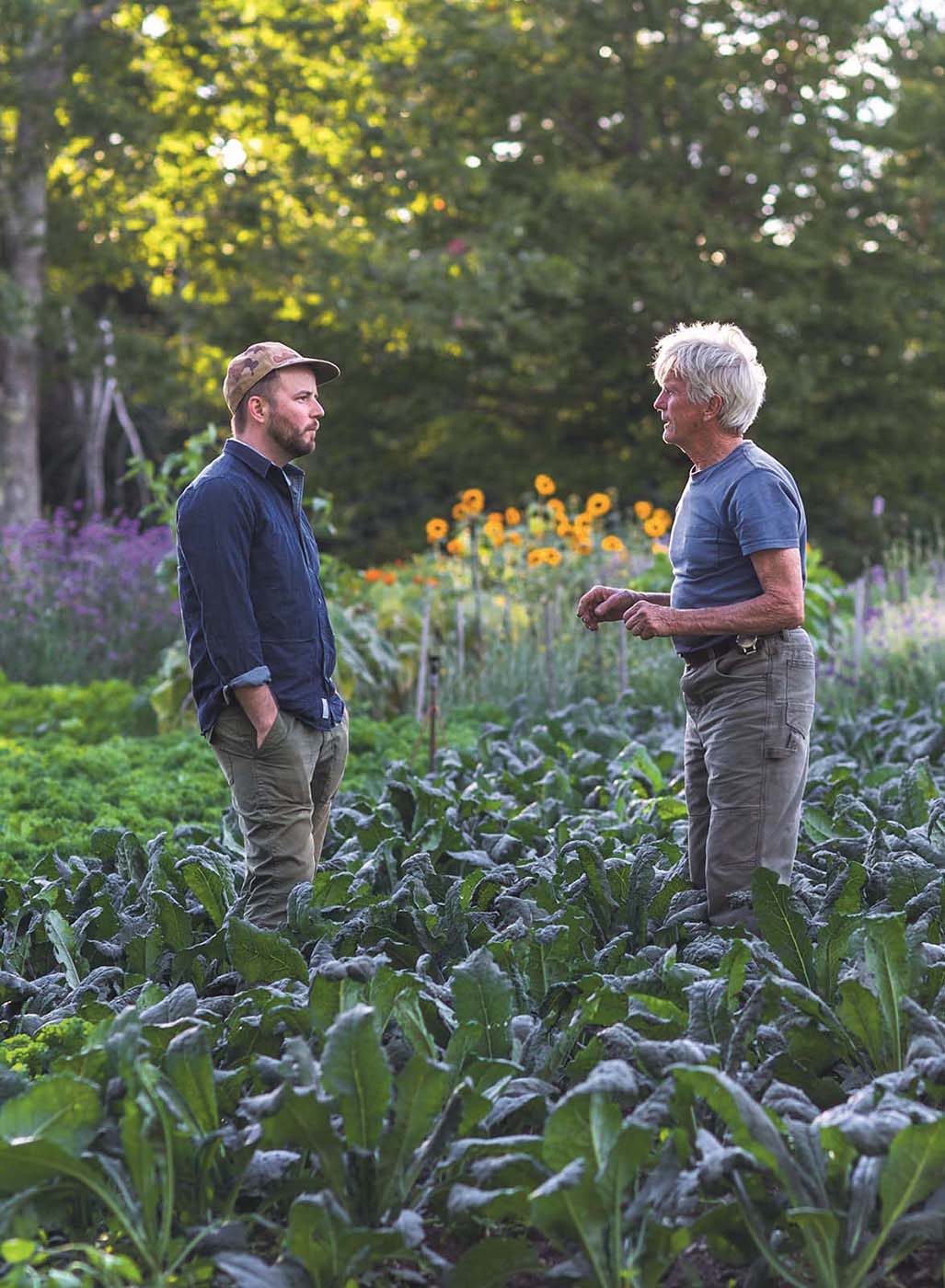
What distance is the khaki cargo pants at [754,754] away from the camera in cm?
→ 414

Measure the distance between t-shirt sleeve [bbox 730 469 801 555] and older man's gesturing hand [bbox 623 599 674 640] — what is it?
0.89 feet

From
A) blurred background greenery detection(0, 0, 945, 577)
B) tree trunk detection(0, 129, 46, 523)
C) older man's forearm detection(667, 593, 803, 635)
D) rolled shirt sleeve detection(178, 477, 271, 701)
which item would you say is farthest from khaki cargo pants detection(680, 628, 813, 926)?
tree trunk detection(0, 129, 46, 523)

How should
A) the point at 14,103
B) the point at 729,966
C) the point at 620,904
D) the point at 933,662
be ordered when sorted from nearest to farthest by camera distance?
1. the point at 729,966
2. the point at 620,904
3. the point at 933,662
4. the point at 14,103

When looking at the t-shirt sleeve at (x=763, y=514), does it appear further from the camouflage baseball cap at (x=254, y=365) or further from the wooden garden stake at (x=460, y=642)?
the wooden garden stake at (x=460, y=642)

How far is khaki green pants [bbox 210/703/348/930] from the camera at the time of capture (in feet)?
13.7

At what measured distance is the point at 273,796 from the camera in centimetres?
420

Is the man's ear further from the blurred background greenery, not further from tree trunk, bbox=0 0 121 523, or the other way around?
the blurred background greenery

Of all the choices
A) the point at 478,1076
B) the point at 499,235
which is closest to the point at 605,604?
the point at 478,1076

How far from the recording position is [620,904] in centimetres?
462

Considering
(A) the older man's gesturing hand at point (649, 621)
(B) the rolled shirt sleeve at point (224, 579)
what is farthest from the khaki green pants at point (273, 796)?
(A) the older man's gesturing hand at point (649, 621)

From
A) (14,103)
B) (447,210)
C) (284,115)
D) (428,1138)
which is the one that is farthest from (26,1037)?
(284,115)

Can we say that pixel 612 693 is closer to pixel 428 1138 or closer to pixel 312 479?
pixel 428 1138

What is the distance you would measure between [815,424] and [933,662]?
12.1 m

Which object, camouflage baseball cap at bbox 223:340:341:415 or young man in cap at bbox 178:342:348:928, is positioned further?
camouflage baseball cap at bbox 223:340:341:415
